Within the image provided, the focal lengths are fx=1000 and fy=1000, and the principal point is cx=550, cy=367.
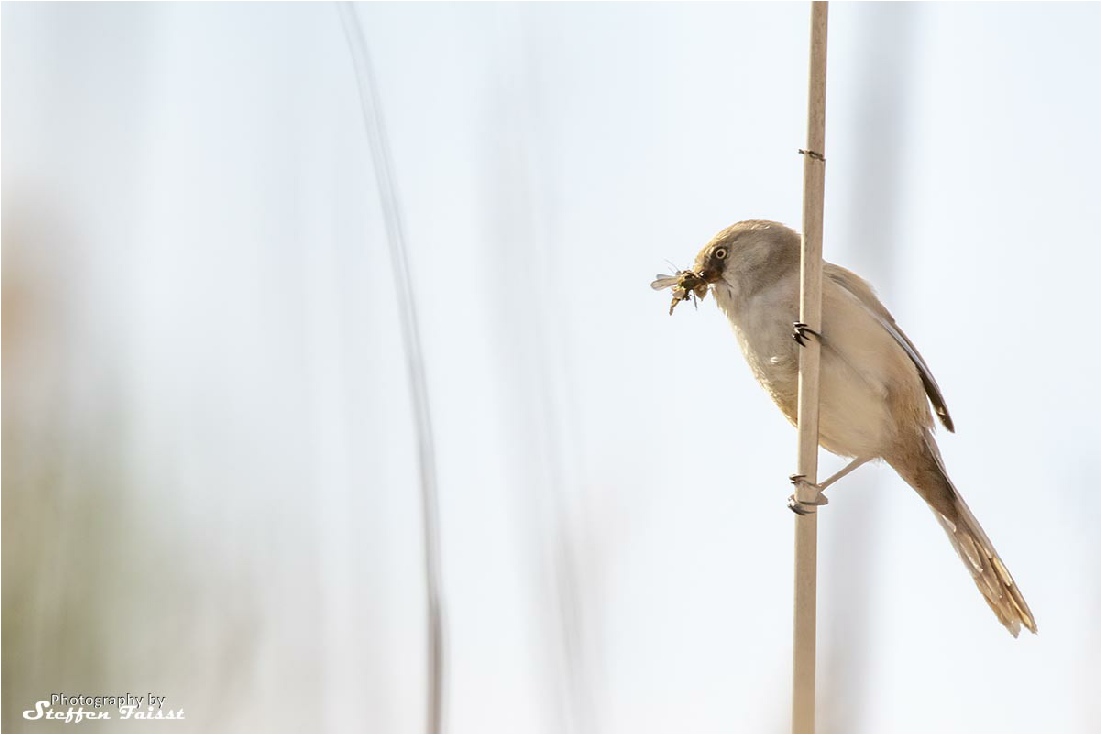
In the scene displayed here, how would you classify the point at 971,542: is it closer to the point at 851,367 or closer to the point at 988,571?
the point at 988,571

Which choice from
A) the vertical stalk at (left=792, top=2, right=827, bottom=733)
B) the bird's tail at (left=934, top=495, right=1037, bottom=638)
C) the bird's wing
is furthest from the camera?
the bird's wing

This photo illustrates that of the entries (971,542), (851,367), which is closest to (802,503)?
(851,367)

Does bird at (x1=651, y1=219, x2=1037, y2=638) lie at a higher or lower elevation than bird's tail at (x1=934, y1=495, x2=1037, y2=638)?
higher

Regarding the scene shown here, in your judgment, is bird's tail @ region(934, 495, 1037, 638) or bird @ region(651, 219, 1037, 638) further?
bird @ region(651, 219, 1037, 638)

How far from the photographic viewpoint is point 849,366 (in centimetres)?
213

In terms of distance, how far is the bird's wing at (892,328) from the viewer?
2227 millimetres

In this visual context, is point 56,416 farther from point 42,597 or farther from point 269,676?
point 269,676

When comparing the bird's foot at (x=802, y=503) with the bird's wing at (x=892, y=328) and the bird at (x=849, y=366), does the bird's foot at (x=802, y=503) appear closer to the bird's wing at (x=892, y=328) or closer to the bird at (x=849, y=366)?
the bird at (x=849, y=366)

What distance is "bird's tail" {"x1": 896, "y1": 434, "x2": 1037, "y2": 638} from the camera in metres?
2.00
